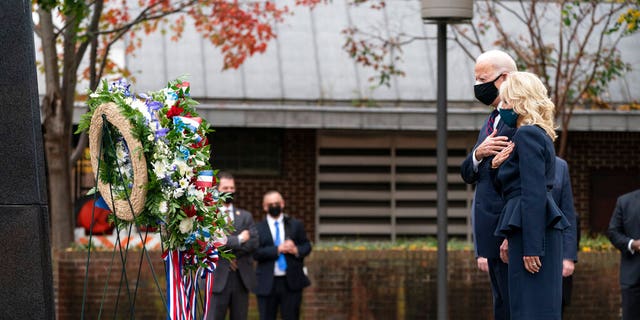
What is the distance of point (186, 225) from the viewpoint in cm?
859

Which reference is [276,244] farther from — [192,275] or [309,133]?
[309,133]

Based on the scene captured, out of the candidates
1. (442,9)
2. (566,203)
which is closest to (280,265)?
(442,9)

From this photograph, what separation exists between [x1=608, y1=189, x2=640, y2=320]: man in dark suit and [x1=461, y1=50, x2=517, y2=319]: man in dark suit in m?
4.31

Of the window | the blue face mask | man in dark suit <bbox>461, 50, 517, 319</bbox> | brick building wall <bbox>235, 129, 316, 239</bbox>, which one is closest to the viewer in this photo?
the blue face mask

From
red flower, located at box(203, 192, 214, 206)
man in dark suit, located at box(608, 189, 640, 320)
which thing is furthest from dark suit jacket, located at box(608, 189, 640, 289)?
red flower, located at box(203, 192, 214, 206)

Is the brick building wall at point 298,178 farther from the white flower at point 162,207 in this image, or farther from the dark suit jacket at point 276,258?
the white flower at point 162,207

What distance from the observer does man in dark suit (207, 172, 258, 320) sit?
44.9 ft

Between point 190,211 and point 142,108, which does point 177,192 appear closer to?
point 190,211

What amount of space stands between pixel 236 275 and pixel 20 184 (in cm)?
657

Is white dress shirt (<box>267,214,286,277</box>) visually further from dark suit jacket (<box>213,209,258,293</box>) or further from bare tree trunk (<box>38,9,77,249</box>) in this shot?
bare tree trunk (<box>38,9,77,249</box>)

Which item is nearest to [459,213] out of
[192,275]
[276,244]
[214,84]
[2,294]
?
[214,84]

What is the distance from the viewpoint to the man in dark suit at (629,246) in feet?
42.1

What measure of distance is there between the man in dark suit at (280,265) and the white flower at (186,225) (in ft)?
19.4

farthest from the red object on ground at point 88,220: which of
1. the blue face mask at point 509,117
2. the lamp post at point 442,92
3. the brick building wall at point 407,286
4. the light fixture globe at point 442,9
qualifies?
the blue face mask at point 509,117
